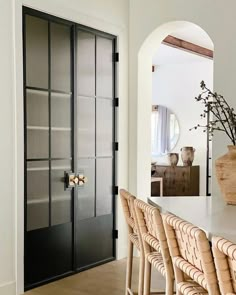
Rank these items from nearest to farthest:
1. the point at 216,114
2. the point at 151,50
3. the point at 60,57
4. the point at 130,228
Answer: the point at 130,228 → the point at 216,114 → the point at 60,57 → the point at 151,50

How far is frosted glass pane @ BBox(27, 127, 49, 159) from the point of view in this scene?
150 inches

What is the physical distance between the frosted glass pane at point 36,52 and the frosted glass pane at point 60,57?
92 mm

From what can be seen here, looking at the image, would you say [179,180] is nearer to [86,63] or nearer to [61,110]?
[86,63]

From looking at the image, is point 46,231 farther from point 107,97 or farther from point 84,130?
point 107,97

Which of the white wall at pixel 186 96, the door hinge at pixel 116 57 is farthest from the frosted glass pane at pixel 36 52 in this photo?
the white wall at pixel 186 96

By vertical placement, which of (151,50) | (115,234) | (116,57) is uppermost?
(151,50)

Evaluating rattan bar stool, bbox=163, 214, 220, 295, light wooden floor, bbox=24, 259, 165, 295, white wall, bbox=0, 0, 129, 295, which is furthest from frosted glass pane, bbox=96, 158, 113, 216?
rattan bar stool, bbox=163, 214, 220, 295

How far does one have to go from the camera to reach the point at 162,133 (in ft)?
28.4

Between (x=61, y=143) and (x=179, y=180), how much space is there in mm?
4204

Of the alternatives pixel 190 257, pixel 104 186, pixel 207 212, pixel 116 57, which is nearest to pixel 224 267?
pixel 190 257

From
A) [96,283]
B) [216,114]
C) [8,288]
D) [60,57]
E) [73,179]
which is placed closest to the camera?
[216,114]

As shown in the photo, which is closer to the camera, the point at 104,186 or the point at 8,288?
the point at 8,288

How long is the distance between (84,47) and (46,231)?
1.85 metres

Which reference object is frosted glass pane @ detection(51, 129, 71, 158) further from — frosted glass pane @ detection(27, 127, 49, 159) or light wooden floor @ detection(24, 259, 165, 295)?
light wooden floor @ detection(24, 259, 165, 295)
